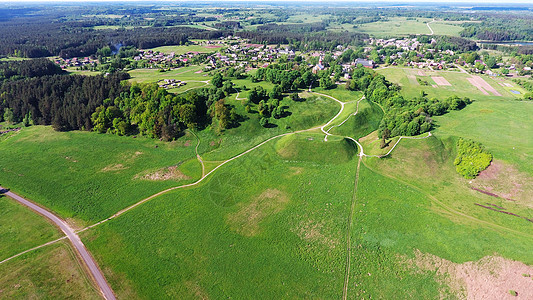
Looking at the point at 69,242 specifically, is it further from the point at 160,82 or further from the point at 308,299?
the point at 160,82

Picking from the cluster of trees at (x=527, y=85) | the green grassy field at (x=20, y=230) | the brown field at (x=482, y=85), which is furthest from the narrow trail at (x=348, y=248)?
the brown field at (x=482, y=85)

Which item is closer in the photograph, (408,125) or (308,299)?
(308,299)

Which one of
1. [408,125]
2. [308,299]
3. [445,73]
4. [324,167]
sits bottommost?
[308,299]

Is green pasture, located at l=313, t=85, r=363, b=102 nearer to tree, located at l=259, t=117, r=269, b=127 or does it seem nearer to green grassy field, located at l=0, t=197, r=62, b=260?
tree, located at l=259, t=117, r=269, b=127

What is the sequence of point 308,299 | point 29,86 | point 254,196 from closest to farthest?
point 308,299, point 254,196, point 29,86

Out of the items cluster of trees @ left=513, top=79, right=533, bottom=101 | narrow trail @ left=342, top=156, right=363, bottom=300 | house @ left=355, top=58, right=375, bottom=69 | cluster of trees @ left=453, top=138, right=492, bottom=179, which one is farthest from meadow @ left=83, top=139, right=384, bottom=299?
house @ left=355, top=58, right=375, bottom=69

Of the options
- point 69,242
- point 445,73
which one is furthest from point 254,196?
point 445,73
